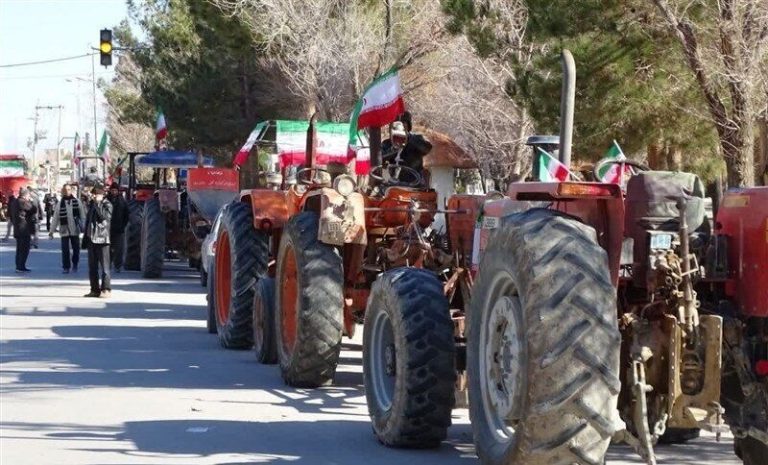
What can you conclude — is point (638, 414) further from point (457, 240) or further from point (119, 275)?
point (119, 275)

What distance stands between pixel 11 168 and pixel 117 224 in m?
58.1

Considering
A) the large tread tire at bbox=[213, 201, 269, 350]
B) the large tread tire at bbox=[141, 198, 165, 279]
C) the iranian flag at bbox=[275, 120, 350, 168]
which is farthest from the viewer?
the large tread tire at bbox=[141, 198, 165, 279]

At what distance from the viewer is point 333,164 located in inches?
505

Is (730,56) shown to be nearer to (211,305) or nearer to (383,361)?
(211,305)

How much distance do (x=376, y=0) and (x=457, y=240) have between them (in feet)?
77.2

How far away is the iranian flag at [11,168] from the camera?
261ft

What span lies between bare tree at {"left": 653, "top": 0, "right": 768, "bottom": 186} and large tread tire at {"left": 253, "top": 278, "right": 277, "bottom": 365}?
5392 mm

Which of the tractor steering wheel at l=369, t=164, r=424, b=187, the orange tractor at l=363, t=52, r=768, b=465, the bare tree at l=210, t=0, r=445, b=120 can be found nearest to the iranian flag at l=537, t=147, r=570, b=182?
the orange tractor at l=363, t=52, r=768, b=465

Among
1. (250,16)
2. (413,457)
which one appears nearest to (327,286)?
(413,457)

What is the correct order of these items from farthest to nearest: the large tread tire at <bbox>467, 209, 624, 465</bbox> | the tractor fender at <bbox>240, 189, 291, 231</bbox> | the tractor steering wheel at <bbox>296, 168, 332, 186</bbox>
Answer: the tractor fender at <bbox>240, 189, 291, 231</bbox> → the tractor steering wheel at <bbox>296, 168, 332, 186</bbox> → the large tread tire at <bbox>467, 209, 624, 465</bbox>

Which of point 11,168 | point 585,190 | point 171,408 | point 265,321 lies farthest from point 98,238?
point 11,168

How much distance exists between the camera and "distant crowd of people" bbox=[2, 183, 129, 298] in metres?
20.9

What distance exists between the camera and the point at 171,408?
10281mm

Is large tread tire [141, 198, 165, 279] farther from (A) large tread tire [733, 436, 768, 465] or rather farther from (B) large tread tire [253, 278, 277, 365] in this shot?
(A) large tread tire [733, 436, 768, 465]
